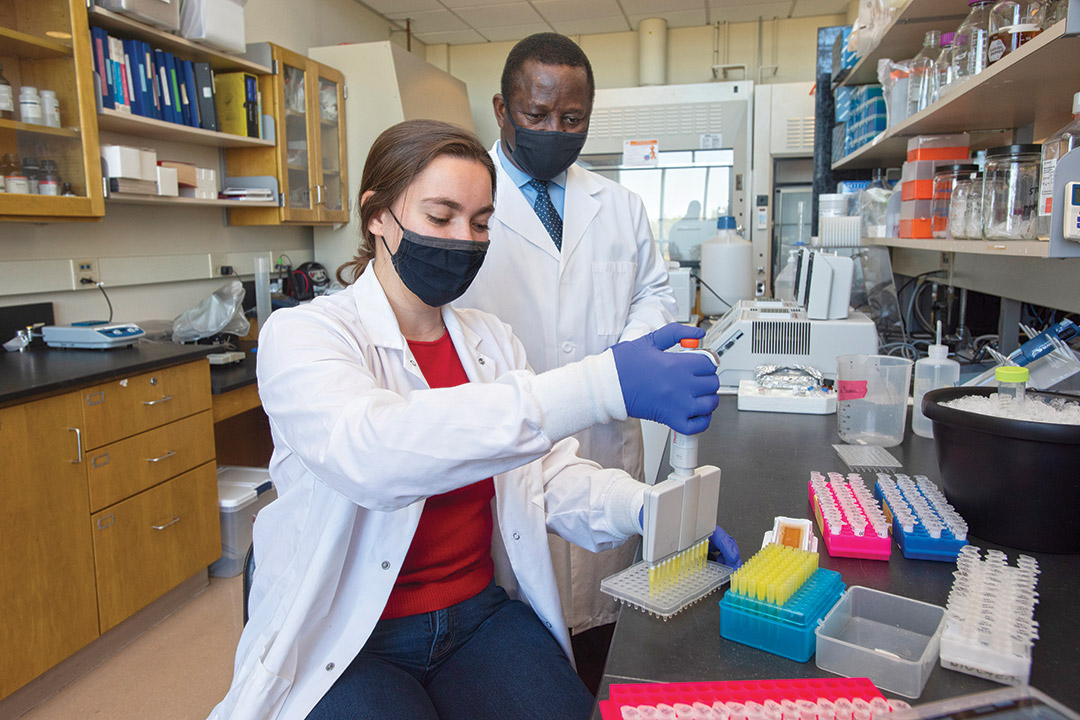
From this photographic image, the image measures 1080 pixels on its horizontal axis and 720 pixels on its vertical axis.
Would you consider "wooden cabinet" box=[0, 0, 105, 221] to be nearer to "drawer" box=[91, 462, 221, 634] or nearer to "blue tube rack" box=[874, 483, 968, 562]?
"drawer" box=[91, 462, 221, 634]

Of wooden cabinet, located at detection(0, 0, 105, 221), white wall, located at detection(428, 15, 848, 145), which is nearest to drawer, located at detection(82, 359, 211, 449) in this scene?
wooden cabinet, located at detection(0, 0, 105, 221)

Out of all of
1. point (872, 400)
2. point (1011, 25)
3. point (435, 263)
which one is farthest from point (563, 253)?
point (1011, 25)

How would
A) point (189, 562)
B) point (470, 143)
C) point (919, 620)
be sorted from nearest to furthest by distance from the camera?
point (919, 620) → point (470, 143) → point (189, 562)

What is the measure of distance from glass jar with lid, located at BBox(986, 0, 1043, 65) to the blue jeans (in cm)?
128

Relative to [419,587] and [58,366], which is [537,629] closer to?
[419,587]

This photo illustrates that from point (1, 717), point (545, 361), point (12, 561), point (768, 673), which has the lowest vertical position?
point (1, 717)

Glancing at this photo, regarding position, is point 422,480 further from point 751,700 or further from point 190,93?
point 190,93

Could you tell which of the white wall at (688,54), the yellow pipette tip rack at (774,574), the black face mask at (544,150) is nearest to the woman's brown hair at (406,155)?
the black face mask at (544,150)

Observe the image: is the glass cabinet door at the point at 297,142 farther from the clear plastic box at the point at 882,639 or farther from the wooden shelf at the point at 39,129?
the clear plastic box at the point at 882,639

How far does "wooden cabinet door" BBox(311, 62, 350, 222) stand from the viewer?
3906 millimetres

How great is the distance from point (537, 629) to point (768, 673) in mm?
450

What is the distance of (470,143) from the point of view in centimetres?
121

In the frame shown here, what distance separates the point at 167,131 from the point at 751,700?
305 cm

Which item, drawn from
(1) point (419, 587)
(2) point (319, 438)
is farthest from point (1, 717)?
(2) point (319, 438)
